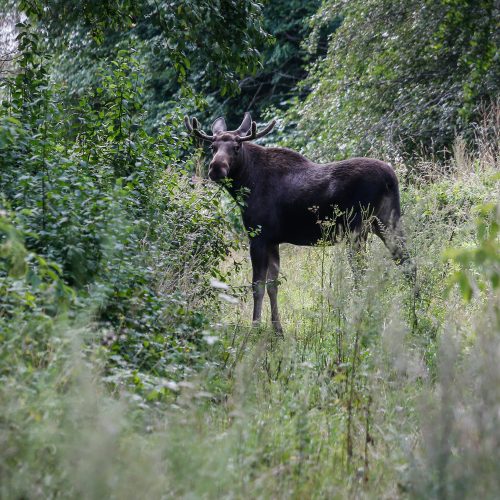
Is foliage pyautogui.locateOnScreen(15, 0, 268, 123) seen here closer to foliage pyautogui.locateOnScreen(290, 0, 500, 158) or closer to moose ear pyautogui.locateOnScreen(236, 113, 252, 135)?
moose ear pyautogui.locateOnScreen(236, 113, 252, 135)

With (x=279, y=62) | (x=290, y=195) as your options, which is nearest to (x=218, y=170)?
(x=290, y=195)

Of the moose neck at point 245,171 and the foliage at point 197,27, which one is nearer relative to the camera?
the foliage at point 197,27

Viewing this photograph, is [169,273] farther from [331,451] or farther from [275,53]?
[275,53]

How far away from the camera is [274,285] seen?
9.40 m

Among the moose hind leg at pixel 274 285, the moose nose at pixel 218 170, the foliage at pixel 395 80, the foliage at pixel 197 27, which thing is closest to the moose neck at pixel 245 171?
the moose nose at pixel 218 170

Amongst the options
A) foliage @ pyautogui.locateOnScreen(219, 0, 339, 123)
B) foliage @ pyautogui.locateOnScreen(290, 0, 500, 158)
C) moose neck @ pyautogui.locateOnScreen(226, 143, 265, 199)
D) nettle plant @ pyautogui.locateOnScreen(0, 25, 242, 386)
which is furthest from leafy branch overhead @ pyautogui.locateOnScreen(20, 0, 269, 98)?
foliage @ pyautogui.locateOnScreen(219, 0, 339, 123)

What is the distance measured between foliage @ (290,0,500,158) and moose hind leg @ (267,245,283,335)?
5472 mm

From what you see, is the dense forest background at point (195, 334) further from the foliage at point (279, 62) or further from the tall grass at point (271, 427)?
the foliage at point (279, 62)

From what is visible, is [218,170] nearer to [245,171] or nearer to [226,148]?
[226,148]

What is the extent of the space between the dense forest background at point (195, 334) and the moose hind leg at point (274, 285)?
0.26 metres

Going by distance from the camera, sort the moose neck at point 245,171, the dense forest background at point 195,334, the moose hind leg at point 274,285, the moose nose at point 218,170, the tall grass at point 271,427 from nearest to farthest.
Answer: the tall grass at point 271,427, the dense forest background at point 195,334, the moose hind leg at point 274,285, the moose nose at point 218,170, the moose neck at point 245,171

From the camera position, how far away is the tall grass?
3322 millimetres

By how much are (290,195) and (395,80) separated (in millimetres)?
7050

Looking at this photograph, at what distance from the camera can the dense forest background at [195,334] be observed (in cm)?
354
